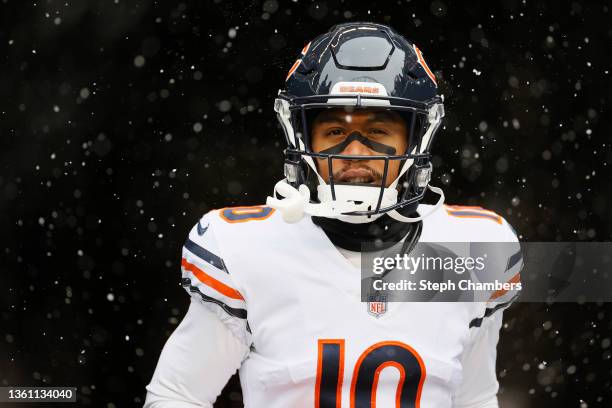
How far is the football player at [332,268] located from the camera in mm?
1467

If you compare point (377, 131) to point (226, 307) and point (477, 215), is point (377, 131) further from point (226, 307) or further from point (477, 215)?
point (226, 307)

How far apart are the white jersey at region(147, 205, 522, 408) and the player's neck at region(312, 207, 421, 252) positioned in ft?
0.05

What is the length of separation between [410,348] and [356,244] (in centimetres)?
21

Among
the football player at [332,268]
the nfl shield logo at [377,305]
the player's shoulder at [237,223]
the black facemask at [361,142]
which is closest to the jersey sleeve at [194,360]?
the football player at [332,268]

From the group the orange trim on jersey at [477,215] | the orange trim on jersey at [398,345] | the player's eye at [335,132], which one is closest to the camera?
the orange trim on jersey at [398,345]

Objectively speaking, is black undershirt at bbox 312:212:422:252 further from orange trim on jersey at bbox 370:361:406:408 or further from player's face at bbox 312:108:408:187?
orange trim on jersey at bbox 370:361:406:408

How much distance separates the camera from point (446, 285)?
1560 mm

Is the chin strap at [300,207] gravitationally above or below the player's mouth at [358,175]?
below

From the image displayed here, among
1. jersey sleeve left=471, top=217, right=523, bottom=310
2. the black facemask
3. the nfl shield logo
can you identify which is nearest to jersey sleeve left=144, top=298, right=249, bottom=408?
the nfl shield logo

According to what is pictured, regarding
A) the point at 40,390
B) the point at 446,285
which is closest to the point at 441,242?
the point at 446,285

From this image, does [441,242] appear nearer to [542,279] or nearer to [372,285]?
[372,285]

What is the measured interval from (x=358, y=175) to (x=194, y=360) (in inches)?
17.1

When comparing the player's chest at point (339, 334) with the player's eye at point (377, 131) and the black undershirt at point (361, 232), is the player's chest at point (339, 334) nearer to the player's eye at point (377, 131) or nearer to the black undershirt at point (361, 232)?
the black undershirt at point (361, 232)

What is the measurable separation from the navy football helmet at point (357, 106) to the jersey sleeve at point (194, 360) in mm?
247
